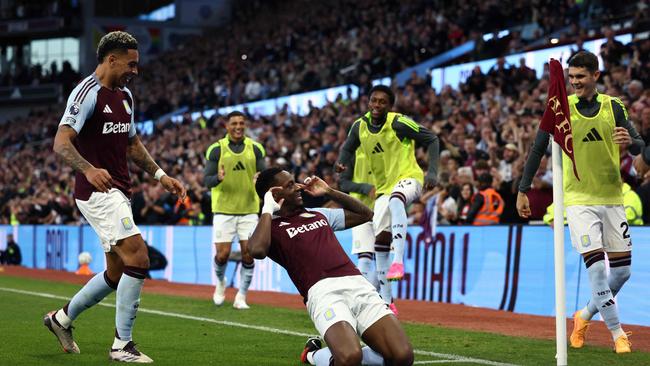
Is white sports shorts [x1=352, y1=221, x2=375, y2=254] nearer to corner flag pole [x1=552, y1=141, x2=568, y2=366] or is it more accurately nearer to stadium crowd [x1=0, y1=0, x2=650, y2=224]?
stadium crowd [x1=0, y1=0, x2=650, y2=224]

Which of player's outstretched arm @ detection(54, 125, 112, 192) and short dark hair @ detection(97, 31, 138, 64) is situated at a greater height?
short dark hair @ detection(97, 31, 138, 64)

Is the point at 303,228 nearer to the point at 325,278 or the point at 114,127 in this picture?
the point at 325,278

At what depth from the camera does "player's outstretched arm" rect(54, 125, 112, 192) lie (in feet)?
24.3

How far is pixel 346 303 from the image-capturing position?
6.84m

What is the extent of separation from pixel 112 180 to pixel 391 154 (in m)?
4.02

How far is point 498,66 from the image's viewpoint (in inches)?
842

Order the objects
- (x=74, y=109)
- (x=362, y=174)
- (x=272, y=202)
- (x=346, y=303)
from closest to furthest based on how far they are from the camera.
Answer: (x=346, y=303) < (x=272, y=202) < (x=74, y=109) < (x=362, y=174)

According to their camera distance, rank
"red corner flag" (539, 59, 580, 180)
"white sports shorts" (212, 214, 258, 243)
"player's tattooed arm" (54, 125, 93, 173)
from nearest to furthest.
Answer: "red corner flag" (539, 59, 580, 180)
"player's tattooed arm" (54, 125, 93, 173)
"white sports shorts" (212, 214, 258, 243)

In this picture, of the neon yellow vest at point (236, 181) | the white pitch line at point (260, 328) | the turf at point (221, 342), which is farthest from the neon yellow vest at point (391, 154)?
the neon yellow vest at point (236, 181)

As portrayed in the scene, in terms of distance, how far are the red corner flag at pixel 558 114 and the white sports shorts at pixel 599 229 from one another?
200 centimetres

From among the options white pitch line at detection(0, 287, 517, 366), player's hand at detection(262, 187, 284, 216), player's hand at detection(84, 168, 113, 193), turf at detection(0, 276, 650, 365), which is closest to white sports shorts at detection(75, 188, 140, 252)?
player's hand at detection(84, 168, 113, 193)

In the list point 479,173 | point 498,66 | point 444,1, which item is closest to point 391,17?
point 444,1

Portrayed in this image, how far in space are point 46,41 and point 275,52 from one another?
2584 cm

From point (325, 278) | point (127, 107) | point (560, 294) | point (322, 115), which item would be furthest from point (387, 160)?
point (322, 115)
